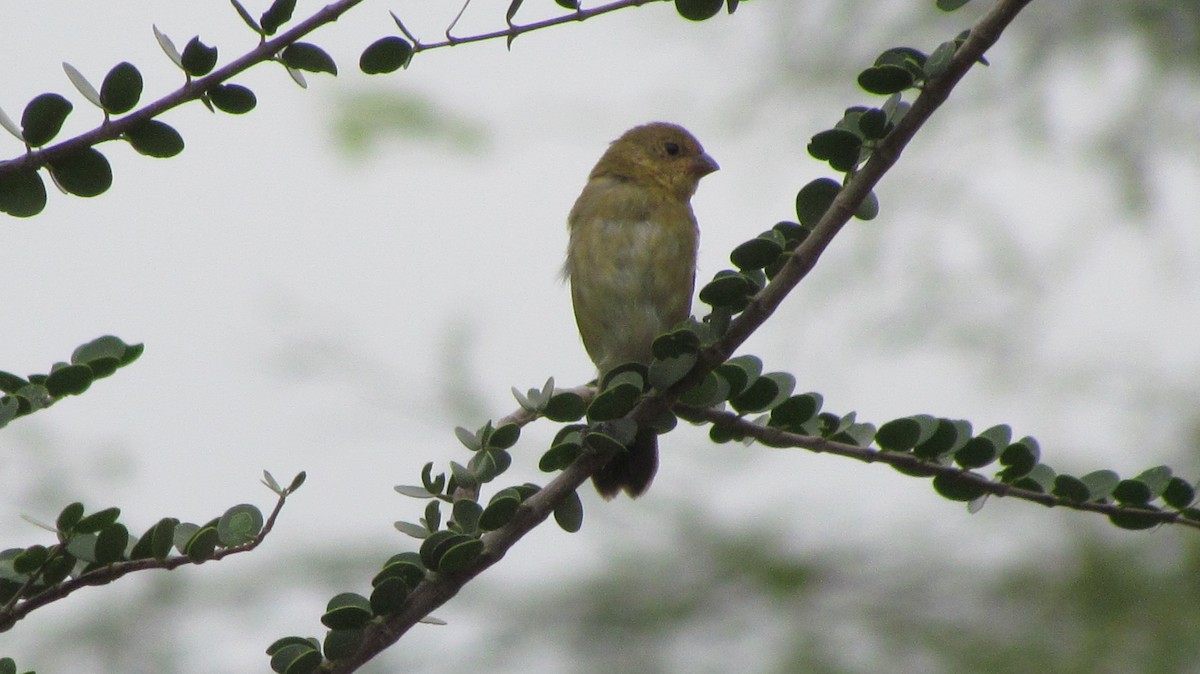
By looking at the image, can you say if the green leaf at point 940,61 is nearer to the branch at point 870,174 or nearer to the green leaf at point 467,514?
the branch at point 870,174

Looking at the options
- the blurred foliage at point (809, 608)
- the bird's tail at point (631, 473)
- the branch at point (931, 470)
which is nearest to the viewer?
the branch at point (931, 470)

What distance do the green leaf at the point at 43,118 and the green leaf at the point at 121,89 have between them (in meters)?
0.05

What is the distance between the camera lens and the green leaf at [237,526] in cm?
182

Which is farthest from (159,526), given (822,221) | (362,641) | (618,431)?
(822,221)

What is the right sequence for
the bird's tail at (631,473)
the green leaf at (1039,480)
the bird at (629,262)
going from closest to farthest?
the green leaf at (1039,480) < the bird's tail at (631,473) < the bird at (629,262)

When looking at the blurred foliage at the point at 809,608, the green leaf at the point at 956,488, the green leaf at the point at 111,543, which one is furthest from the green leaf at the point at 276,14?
the blurred foliage at the point at 809,608

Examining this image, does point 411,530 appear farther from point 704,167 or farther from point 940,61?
point 704,167

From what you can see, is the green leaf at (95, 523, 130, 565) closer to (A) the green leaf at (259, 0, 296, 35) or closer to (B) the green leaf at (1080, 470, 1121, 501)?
(A) the green leaf at (259, 0, 296, 35)

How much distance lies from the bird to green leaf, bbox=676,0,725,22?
2278 mm

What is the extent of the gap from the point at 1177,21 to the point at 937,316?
6.82 ft

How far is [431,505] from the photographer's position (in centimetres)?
203

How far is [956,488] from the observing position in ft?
7.00

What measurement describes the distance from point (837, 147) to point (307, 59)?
0.76 m

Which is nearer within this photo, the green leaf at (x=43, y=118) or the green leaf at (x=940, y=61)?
the green leaf at (x=43, y=118)
